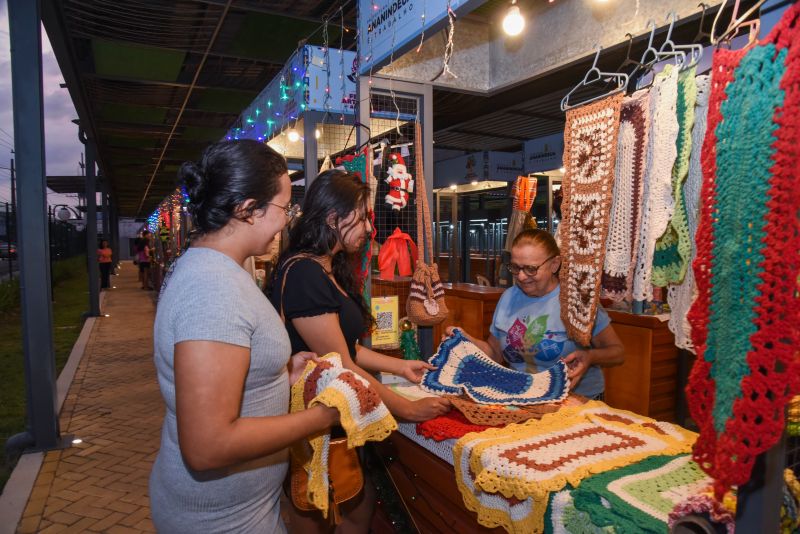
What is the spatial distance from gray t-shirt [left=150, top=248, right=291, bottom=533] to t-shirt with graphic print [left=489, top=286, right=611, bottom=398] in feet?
4.63

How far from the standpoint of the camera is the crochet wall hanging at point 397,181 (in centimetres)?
320

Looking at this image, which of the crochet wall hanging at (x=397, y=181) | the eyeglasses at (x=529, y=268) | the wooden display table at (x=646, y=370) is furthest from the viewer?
the wooden display table at (x=646, y=370)

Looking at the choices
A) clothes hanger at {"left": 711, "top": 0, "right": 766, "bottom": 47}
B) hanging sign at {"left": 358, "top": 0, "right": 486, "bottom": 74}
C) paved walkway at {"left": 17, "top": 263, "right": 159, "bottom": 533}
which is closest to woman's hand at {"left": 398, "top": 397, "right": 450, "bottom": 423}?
clothes hanger at {"left": 711, "top": 0, "right": 766, "bottom": 47}

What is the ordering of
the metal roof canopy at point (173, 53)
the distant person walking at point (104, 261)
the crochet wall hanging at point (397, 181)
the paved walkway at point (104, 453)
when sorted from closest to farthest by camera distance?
the crochet wall hanging at point (397, 181) → the paved walkway at point (104, 453) → the metal roof canopy at point (173, 53) → the distant person walking at point (104, 261)

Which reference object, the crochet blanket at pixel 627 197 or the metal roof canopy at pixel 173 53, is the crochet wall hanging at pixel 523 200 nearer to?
the metal roof canopy at pixel 173 53

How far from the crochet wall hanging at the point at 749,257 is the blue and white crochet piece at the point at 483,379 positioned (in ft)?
3.30

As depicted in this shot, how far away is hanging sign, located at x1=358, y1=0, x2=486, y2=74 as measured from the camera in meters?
2.40

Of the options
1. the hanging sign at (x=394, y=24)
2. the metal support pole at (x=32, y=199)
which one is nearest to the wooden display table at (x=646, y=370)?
the hanging sign at (x=394, y=24)

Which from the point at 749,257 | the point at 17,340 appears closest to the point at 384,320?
the point at 749,257

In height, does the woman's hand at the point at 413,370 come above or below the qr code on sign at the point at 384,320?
below

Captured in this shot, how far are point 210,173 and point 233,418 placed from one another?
615mm

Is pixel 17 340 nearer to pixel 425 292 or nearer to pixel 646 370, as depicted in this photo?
pixel 425 292

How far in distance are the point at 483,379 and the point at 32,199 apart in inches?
153

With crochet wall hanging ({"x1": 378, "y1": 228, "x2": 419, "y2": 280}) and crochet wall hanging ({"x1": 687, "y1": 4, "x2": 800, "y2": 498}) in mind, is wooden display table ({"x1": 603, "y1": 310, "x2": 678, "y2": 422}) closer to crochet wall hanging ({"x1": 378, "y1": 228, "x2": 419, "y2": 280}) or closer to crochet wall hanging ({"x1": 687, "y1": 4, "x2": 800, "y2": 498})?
crochet wall hanging ({"x1": 378, "y1": 228, "x2": 419, "y2": 280})
